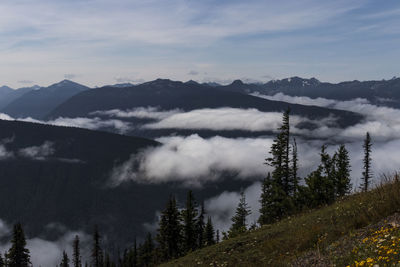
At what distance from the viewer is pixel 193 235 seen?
49.3 meters

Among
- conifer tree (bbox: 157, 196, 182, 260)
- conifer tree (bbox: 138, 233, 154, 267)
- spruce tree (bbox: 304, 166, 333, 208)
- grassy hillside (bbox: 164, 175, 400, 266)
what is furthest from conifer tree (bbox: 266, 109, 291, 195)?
conifer tree (bbox: 138, 233, 154, 267)

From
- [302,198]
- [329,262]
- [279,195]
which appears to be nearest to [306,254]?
[329,262]

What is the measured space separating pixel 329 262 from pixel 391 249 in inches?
65.6

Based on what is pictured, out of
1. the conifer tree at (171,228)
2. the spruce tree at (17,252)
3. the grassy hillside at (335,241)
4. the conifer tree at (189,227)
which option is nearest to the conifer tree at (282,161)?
the conifer tree at (189,227)

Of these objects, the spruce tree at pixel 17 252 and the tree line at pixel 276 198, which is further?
the spruce tree at pixel 17 252

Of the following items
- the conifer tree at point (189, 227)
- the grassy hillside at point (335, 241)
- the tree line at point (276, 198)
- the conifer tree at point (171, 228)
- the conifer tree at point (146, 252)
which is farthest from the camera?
the conifer tree at point (146, 252)

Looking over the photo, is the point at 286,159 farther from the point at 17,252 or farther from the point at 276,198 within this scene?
the point at 17,252

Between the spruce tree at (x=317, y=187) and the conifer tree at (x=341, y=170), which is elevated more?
the spruce tree at (x=317, y=187)

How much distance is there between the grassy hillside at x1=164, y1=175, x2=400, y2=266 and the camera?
270 inches

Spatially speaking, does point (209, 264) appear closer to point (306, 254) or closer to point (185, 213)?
point (306, 254)

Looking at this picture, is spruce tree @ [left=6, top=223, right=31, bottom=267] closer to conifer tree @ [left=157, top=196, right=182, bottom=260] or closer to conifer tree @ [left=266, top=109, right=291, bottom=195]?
conifer tree @ [left=157, top=196, right=182, bottom=260]

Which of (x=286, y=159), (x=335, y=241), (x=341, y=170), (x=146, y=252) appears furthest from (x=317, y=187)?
(x=146, y=252)

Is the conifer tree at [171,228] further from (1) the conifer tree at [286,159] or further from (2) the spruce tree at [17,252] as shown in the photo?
(2) the spruce tree at [17,252]

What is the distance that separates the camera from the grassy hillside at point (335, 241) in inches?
270
